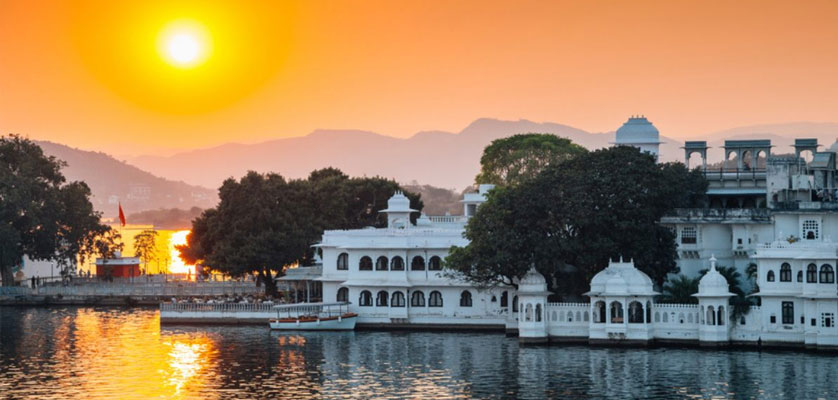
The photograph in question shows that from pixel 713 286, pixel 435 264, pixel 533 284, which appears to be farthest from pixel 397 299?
pixel 713 286

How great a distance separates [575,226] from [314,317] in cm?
1679

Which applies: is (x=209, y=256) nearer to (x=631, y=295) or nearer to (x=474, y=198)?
(x=474, y=198)

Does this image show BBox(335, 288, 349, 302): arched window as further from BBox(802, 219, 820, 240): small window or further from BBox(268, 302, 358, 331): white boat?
BBox(802, 219, 820, 240): small window

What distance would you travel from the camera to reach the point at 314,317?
85938mm

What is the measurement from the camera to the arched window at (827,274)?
71.9 metres

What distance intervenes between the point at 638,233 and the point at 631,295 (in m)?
4.85

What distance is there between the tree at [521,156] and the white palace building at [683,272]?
35307 mm

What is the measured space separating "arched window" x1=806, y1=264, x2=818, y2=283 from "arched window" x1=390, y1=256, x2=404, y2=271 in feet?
81.7

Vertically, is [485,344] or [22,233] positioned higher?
[22,233]

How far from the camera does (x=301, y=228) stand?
101188 mm

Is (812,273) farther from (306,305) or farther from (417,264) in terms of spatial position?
(306,305)

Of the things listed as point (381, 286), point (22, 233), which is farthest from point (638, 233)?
point (22, 233)

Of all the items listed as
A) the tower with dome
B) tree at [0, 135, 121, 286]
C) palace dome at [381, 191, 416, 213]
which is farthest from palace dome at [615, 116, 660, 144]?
tree at [0, 135, 121, 286]

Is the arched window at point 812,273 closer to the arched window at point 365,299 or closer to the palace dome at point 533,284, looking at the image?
the palace dome at point 533,284
